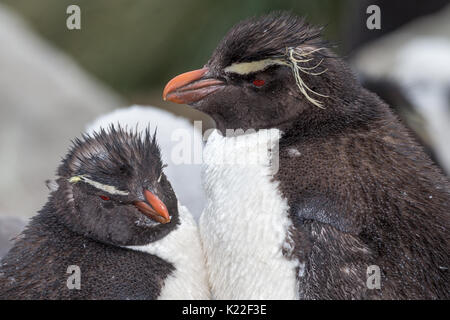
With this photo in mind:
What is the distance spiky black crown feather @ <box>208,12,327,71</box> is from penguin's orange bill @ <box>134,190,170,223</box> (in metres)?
0.45

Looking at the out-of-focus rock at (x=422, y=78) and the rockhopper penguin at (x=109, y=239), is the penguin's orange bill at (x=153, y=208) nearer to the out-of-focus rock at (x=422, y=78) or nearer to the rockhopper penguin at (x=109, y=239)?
the rockhopper penguin at (x=109, y=239)

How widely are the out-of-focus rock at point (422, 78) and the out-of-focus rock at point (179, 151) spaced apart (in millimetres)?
1680

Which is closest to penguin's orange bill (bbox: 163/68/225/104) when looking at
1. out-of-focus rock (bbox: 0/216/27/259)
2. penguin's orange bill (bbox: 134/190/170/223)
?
penguin's orange bill (bbox: 134/190/170/223)

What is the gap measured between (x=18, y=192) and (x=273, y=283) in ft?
9.84

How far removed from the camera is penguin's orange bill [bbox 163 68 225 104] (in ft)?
7.28

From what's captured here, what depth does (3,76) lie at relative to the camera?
5.46 m

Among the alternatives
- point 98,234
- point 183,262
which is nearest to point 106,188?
point 98,234

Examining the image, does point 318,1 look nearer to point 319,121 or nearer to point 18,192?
point 18,192

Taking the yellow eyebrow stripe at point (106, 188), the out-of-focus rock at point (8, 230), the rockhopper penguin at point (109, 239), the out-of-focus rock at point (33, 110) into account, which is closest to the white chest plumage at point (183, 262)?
the rockhopper penguin at point (109, 239)

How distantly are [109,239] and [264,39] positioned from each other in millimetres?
765

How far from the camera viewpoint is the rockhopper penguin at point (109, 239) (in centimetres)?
211

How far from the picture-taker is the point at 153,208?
7.11 ft

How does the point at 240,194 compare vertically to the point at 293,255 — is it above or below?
above
